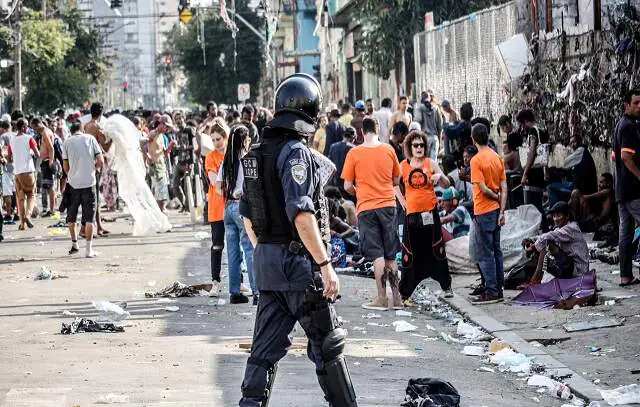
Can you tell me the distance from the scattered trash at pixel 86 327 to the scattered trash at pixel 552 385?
3.90 meters

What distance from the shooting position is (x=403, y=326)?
12516 mm

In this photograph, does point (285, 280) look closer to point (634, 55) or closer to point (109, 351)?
point (109, 351)

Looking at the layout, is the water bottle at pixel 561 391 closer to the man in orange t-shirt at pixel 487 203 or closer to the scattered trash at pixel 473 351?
the scattered trash at pixel 473 351

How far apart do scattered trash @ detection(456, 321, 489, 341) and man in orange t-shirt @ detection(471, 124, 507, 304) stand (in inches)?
52.1

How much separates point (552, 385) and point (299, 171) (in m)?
3.17

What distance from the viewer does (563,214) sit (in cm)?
1373

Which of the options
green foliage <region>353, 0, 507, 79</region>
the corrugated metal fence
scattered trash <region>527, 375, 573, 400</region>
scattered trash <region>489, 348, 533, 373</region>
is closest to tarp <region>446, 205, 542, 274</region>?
scattered trash <region>489, 348, 533, 373</region>

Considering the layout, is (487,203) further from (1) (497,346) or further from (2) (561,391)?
(2) (561,391)

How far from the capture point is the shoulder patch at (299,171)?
7254 millimetres

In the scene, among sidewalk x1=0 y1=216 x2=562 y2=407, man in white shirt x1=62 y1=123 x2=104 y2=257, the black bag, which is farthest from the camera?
man in white shirt x1=62 y1=123 x2=104 y2=257

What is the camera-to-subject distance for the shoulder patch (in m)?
7.25

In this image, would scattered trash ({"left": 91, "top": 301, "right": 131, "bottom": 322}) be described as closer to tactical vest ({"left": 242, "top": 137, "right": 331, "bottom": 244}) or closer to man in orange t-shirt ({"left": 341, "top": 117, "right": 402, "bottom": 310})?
man in orange t-shirt ({"left": 341, "top": 117, "right": 402, "bottom": 310})

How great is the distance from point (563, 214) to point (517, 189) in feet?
17.6

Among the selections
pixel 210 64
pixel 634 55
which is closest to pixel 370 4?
pixel 634 55
